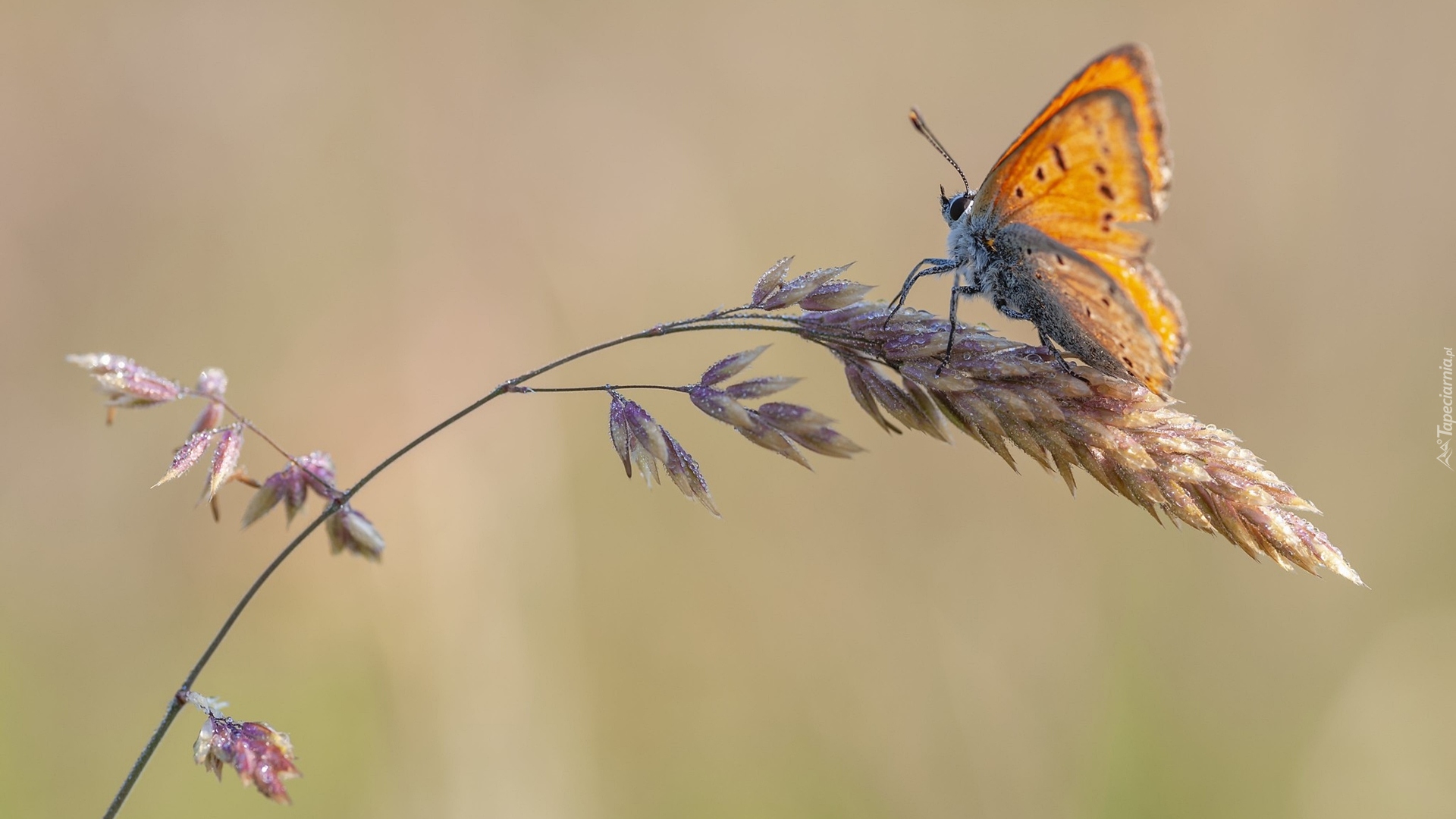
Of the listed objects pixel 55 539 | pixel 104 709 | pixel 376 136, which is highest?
pixel 376 136

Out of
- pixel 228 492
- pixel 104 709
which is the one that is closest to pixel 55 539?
pixel 228 492

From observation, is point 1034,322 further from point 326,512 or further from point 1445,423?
point 1445,423

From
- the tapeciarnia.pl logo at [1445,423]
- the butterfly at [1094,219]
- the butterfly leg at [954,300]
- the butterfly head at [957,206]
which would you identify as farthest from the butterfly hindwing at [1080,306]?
the tapeciarnia.pl logo at [1445,423]

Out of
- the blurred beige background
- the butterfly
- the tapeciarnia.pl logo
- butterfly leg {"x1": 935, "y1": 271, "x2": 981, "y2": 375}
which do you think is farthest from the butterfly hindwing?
the tapeciarnia.pl logo

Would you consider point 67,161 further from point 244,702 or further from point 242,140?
point 244,702

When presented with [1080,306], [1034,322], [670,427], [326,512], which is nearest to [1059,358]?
[1080,306]

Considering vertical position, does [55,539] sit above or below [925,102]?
below

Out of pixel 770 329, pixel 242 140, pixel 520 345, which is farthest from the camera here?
pixel 242 140

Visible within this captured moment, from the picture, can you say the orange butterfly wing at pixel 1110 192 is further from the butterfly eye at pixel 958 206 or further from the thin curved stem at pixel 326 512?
the thin curved stem at pixel 326 512
